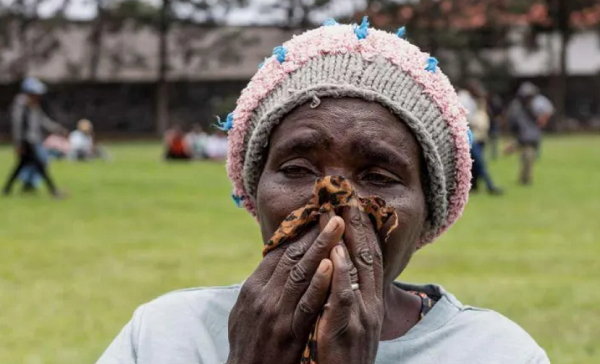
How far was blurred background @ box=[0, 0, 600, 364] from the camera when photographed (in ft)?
24.2

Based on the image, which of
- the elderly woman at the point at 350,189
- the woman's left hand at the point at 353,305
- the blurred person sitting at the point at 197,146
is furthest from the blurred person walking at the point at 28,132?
the woman's left hand at the point at 353,305

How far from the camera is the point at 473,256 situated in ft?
31.7

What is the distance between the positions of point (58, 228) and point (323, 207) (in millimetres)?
10495

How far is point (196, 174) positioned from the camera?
22.8m

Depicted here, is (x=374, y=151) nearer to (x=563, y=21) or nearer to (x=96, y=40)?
(x=563, y=21)

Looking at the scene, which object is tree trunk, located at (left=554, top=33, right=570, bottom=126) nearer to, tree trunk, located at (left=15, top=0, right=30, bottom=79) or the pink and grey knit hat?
tree trunk, located at (left=15, top=0, right=30, bottom=79)

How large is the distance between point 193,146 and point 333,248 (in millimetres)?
29631

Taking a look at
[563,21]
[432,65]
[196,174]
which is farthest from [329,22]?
[563,21]

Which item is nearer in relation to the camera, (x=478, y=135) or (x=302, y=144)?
(x=302, y=144)

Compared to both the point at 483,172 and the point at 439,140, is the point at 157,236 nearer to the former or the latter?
the point at 483,172

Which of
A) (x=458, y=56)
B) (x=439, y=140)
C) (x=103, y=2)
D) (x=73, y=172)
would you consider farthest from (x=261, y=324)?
(x=103, y=2)

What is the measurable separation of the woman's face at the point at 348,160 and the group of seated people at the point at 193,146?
2509cm

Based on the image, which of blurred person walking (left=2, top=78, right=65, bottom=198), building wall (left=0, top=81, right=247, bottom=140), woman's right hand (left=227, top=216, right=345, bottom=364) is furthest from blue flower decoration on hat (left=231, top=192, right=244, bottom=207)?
building wall (left=0, top=81, right=247, bottom=140)

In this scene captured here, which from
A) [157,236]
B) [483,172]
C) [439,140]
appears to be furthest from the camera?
[483,172]
